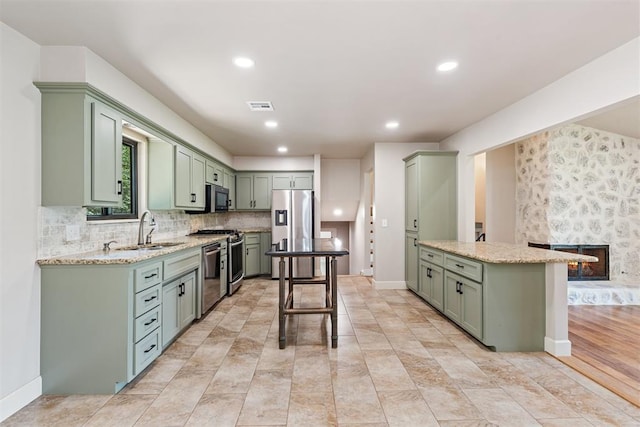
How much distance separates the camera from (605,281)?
16.1 ft

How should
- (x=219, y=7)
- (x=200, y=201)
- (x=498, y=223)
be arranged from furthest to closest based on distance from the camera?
(x=498, y=223) → (x=200, y=201) → (x=219, y=7)

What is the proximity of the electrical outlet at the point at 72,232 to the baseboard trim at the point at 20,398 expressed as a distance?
3.24 feet

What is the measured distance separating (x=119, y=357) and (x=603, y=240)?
6518 mm

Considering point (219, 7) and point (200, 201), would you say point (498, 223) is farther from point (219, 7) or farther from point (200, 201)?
point (219, 7)

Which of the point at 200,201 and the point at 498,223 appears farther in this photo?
the point at 498,223

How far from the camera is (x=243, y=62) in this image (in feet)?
8.19

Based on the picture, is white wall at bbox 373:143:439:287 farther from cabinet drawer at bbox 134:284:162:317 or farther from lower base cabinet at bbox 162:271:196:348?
cabinet drawer at bbox 134:284:162:317

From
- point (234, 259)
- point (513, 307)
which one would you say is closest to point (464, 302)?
point (513, 307)

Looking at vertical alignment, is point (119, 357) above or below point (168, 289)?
below

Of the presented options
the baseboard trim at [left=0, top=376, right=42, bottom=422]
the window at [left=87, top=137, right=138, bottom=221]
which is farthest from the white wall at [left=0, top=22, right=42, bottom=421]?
the window at [left=87, top=137, right=138, bottom=221]

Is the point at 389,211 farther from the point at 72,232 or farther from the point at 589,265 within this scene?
the point at 72,232

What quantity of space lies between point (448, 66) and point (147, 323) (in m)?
3.15

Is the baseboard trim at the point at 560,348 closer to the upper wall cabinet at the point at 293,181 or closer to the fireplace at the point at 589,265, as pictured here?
the fireplace at the point at 589,265

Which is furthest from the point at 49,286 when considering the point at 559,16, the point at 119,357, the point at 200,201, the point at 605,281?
the point at 605,281
